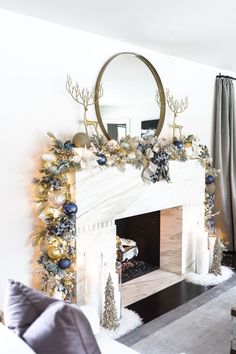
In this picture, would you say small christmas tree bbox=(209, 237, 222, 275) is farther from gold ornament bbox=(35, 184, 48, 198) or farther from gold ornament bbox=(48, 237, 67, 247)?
gold ornament bbox=(35, 184, 48, 198)

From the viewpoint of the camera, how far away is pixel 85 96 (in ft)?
10.4

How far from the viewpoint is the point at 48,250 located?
286 centimetres

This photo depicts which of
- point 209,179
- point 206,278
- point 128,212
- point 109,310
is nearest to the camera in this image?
point 109,310

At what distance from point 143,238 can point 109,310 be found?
1.56m

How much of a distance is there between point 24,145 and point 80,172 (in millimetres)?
506

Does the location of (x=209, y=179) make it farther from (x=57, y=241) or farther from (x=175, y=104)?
(x=57, y=241)

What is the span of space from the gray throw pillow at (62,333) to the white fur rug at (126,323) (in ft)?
4.98

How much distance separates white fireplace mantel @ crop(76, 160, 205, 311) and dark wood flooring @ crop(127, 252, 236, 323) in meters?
0.38

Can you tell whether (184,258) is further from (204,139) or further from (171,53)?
(171,53)

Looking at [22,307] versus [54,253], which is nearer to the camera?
[22,307]

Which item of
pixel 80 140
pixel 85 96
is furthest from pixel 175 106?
pixel 80 140

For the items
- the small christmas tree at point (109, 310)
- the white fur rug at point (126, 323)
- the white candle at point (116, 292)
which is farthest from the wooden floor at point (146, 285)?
the small christmas tree at point (109, 310)

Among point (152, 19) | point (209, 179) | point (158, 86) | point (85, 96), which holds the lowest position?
point (209, 179)

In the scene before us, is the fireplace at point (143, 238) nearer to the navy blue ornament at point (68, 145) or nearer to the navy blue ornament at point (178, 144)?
the navy blue ornament at point (178, 144)
